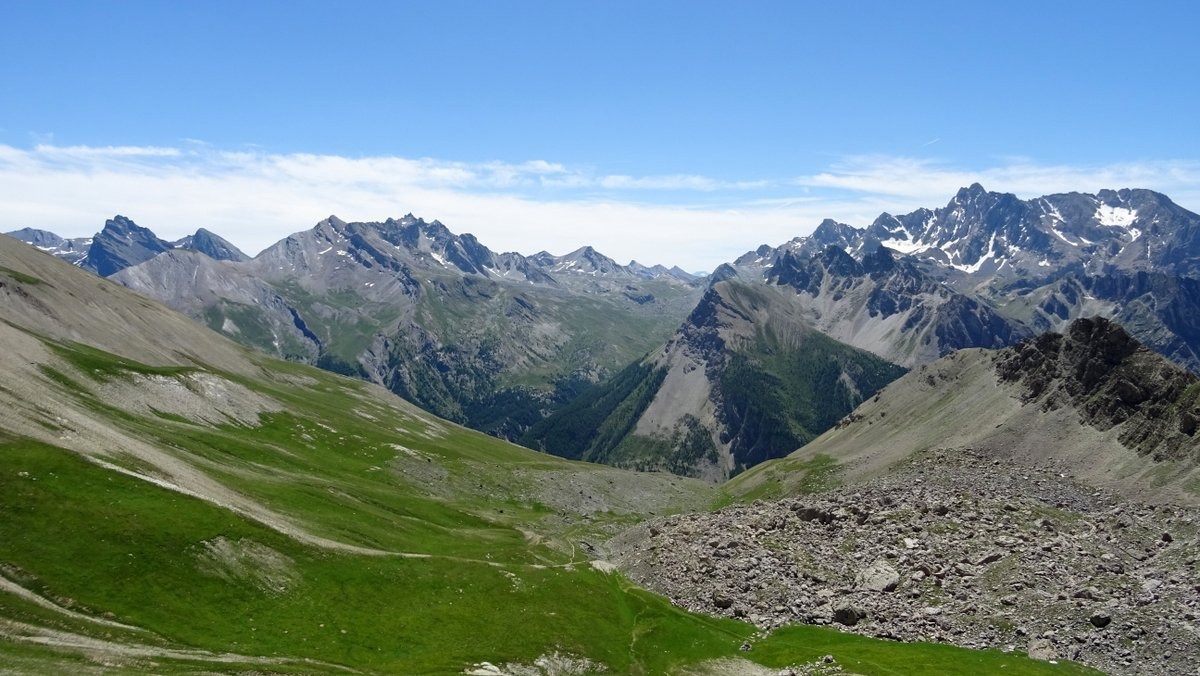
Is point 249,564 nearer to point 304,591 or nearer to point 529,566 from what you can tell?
point 304,591

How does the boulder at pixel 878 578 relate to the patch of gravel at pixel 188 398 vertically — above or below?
below

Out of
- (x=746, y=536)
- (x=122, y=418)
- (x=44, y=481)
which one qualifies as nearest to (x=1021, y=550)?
(x=746, y=536)

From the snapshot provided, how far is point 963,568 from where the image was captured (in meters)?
108

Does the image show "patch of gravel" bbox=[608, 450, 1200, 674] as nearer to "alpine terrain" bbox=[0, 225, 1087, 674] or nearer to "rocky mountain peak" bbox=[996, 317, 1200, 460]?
"alpine terrain" bbox=[0, 225, 1087, 674]

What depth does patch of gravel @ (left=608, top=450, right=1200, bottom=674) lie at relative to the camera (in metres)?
91.4

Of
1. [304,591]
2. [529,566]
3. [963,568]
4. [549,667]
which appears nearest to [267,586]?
[304,591]

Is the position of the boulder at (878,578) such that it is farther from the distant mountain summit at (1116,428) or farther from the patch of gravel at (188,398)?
the patch of gravel at (188,398)

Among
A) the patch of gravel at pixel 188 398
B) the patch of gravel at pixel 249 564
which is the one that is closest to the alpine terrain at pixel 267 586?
the patch of gravel at pixel 249 564

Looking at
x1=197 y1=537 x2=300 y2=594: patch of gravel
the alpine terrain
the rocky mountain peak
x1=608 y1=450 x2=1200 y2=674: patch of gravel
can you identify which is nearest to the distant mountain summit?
the rocky mountain peak

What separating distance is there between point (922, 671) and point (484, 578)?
5335cm

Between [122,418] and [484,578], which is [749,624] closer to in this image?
[484,578]

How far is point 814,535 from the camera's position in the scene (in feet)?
422

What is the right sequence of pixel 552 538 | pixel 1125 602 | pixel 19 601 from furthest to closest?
pixel 552 538, pixel 1125 602, pixel 19 601

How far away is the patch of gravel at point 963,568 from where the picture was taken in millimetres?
91438
